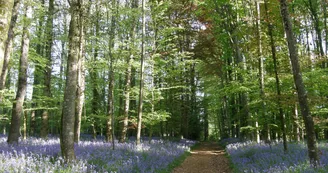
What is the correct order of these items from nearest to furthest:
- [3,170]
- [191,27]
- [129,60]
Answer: [3,170], [129,60], [191,27]

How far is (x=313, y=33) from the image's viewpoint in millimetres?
30328

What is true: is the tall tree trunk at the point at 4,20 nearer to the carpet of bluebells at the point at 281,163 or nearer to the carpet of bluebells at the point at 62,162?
the carpet of bluebells at the point at 62,162

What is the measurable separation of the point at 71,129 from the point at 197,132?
34008mm

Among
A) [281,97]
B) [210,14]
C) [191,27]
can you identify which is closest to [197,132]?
[191,27]

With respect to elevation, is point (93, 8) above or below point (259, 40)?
above

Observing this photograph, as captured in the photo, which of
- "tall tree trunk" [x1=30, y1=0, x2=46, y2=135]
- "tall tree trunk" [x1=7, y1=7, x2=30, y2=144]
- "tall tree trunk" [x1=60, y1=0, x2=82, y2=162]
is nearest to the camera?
"tall tree trunk" [x1=60, y1=0, x2=82, y2=162]

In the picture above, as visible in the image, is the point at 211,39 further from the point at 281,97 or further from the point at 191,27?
the point at 281,97

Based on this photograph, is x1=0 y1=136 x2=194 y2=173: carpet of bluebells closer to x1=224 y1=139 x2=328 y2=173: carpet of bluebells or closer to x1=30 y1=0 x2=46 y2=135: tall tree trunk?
x1=224 y1=139 x2=328 y2=173: carpet of bluebells

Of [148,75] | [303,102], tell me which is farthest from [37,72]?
[303,102]

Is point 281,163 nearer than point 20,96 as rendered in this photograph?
Yes

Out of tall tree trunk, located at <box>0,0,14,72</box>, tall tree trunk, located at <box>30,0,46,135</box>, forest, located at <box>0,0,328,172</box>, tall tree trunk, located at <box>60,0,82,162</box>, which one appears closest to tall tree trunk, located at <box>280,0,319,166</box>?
forest, located at <box>0,0,328,172</box>

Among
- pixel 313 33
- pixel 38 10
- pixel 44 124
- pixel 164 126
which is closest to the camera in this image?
pixel 38 10

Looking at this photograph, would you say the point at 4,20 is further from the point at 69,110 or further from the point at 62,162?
the point at 62,162

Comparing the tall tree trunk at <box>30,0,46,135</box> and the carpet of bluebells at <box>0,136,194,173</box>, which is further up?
the tall tree trunk at <box>30,0,46,135</box>
